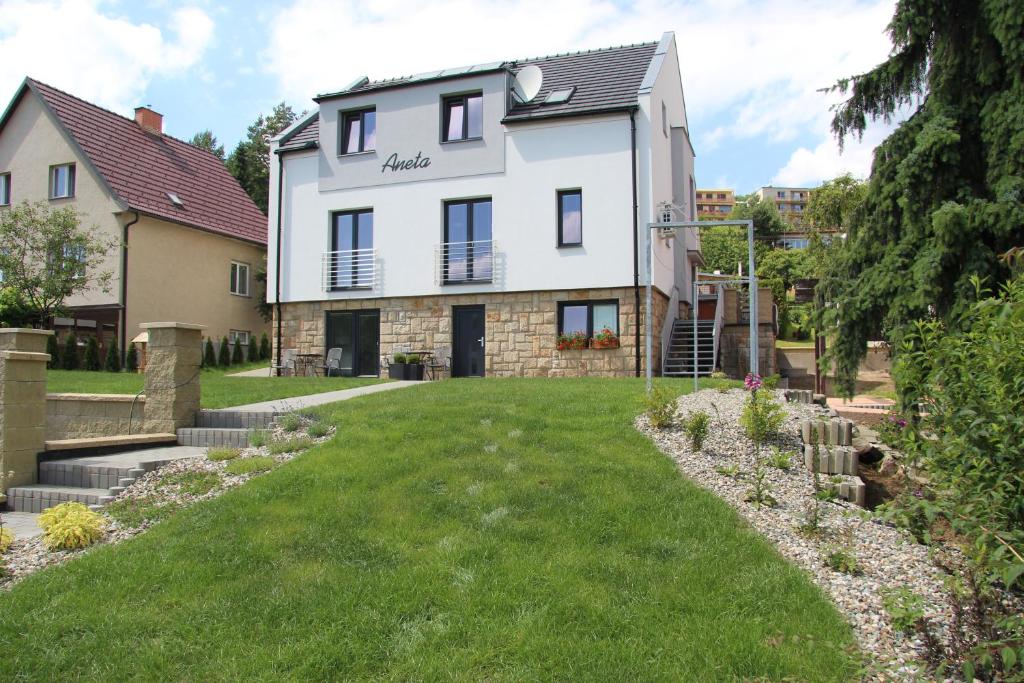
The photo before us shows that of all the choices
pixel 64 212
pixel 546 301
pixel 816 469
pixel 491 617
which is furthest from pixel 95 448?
pixel 64 212

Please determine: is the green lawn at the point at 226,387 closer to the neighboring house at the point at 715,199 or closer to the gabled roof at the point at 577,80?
the gabled roof at the point at 577,80

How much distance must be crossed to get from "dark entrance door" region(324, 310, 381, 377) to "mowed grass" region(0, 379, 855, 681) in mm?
12242

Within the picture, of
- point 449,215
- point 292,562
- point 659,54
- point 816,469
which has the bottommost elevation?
point 292,562

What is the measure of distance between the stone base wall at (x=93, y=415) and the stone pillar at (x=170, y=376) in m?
0.48

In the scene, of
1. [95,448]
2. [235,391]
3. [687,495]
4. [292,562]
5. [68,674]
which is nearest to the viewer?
[68,674]

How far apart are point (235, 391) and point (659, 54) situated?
1336cm

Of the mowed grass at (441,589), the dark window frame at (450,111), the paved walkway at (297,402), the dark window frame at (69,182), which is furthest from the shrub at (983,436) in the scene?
the dark window frame at (69,182)

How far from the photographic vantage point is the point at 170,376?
8891 mm

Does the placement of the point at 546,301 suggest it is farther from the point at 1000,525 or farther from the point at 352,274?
the point at 1000,525

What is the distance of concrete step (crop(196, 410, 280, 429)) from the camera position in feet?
29.9

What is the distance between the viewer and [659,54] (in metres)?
18.1

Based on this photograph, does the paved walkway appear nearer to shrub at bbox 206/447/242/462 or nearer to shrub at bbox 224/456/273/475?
shrub at bbox 206/447/242/462

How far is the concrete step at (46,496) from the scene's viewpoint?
6617 millimetres

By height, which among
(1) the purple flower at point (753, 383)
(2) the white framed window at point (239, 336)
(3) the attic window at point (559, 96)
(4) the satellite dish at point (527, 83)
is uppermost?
(4) the satellite dish at point (527, 83)
